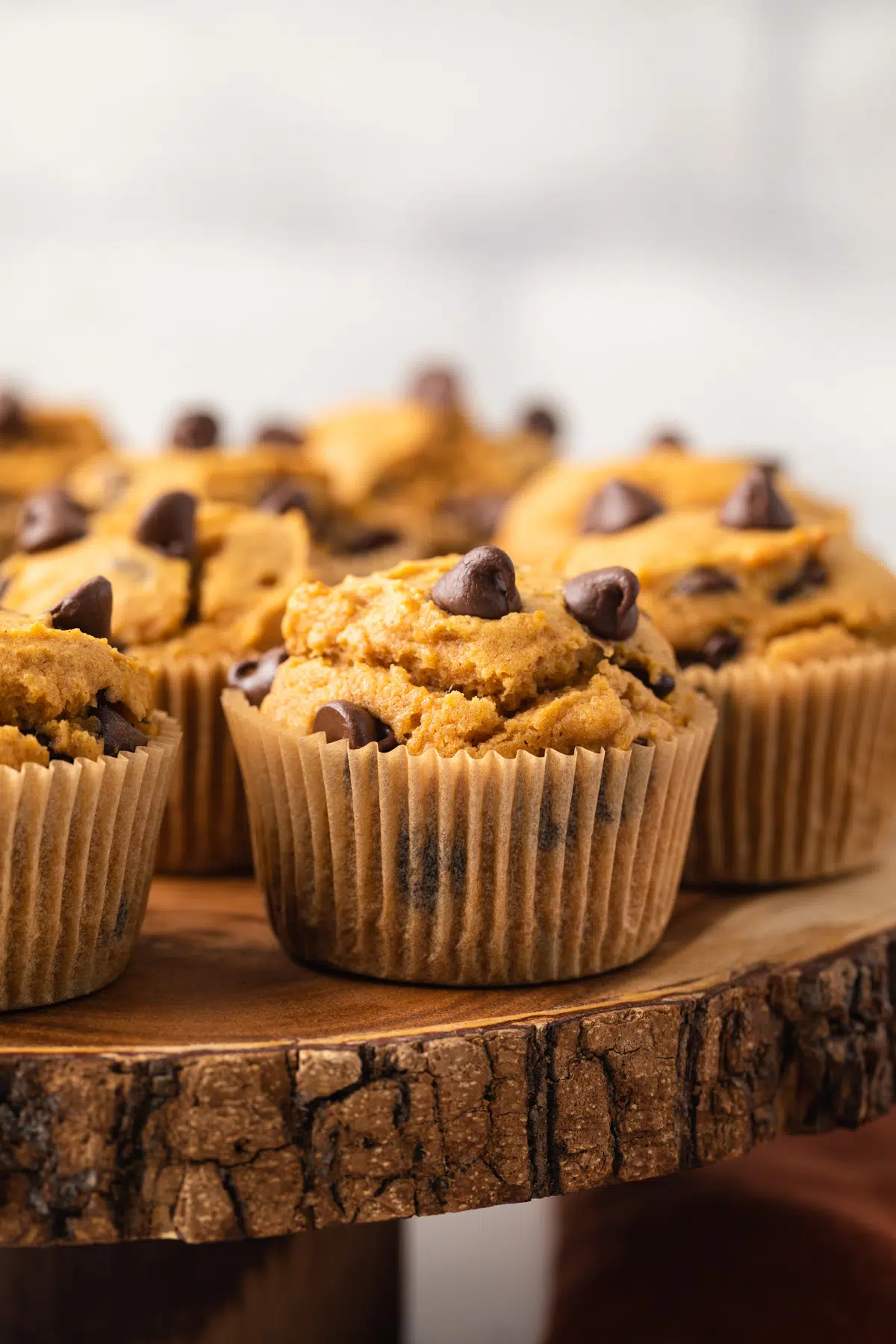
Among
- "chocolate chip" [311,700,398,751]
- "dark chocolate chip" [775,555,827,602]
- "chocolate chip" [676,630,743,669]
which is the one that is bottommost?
"chocolate chip" [676,630,743,669]

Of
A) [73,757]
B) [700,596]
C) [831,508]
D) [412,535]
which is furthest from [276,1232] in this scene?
[412,535]

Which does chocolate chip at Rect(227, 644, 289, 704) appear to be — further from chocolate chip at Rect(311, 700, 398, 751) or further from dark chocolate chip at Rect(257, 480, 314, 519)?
dark chocolate chip at Rect(257, 480, 314, 519)

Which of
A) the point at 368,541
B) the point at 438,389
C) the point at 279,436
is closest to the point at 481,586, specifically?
the point at 368,541

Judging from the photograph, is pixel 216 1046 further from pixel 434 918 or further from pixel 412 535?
pixel 412 535

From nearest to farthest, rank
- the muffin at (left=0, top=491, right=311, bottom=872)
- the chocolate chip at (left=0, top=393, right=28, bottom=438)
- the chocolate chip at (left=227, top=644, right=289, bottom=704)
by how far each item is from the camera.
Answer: the chocolate chip at (left=227, top=644, right=289, bottom=704)
the muffin at (left=0, top=491, right=311, bottom=872)
the chocolate chip at (left=0, top=393, right=28, bottom=438)

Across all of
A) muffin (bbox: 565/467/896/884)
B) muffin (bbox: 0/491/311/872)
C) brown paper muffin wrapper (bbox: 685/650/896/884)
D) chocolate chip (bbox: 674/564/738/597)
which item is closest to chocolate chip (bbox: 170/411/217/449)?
muffin (bbox: 0/491/311/872)

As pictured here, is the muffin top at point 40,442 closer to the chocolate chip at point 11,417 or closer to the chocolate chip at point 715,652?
the chocolate chip at point 11,417

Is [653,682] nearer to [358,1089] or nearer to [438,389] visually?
[358,1089]
